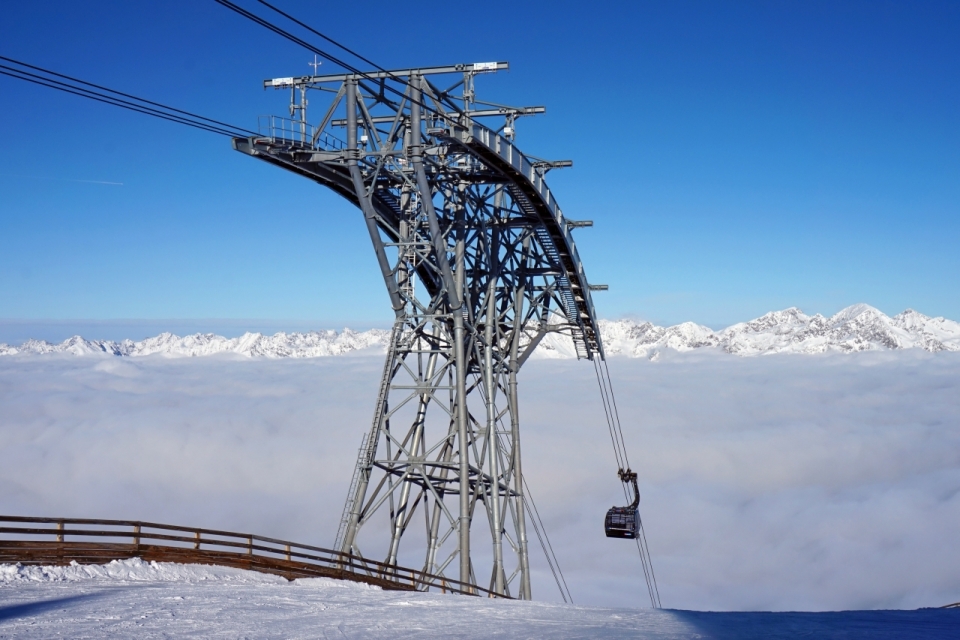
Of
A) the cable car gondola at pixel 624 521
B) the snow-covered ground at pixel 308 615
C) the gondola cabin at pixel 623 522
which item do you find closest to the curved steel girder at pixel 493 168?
the cable car gondola at pixel 624 521

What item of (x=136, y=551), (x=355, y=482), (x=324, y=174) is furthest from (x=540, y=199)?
(x=136, y=551)

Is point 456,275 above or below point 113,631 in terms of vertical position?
above

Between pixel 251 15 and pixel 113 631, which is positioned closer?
pixel 113 631

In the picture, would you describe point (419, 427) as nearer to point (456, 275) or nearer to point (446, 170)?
point (456, 275)

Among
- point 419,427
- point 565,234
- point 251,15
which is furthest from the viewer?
point 565,234

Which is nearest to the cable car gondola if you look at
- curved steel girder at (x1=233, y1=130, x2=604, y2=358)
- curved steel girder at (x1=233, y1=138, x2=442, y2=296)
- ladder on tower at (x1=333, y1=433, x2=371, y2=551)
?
curved steel girder at (x1=233, y1=130, x2=604, y2=358)

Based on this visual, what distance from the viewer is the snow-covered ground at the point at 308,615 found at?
55.7ft

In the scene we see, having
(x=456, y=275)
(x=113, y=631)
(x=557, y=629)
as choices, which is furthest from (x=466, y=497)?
(x=113, y=631)

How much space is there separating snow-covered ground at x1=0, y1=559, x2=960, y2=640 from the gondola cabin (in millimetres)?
17564

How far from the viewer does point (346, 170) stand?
3022 centimetres

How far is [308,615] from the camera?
A: 62.5 ft

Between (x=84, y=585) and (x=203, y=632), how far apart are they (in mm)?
5151

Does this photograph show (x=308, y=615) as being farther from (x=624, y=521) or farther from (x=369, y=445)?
(x=624, y=521)

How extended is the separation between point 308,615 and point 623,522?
82.7 feet
